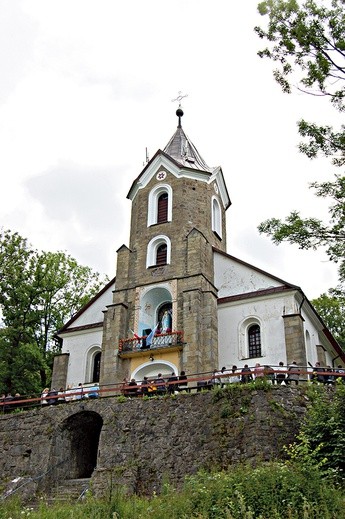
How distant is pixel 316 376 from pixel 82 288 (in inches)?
876

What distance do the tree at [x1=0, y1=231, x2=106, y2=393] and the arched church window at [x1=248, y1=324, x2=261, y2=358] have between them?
515 inches

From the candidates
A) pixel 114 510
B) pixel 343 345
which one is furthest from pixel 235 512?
pixel 343 345

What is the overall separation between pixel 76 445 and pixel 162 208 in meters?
13.5

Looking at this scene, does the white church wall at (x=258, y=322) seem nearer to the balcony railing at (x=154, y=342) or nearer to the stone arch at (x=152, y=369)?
the balcony railing at (x=154, y=342)

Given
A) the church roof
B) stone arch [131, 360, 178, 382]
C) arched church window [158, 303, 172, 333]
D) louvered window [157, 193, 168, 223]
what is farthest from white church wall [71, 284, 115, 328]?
the church roof

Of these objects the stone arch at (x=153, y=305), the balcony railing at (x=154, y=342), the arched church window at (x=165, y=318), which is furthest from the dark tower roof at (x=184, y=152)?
the balcony railing at (x=154, y=342)

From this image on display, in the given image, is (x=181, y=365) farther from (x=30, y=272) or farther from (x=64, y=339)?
(x=30, y=272)

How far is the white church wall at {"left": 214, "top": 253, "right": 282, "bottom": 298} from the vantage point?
25.6 meters

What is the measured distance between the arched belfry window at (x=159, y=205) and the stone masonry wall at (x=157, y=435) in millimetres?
11726

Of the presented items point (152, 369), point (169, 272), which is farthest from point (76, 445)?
point (169, 272)

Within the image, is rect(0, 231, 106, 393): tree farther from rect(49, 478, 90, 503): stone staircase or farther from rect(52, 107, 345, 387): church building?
rect(49, 478, 90, 503): stone staircase

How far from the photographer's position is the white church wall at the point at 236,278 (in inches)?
1009

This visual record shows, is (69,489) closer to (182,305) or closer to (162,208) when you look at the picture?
(182,305)

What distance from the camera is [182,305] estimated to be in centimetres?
2489
